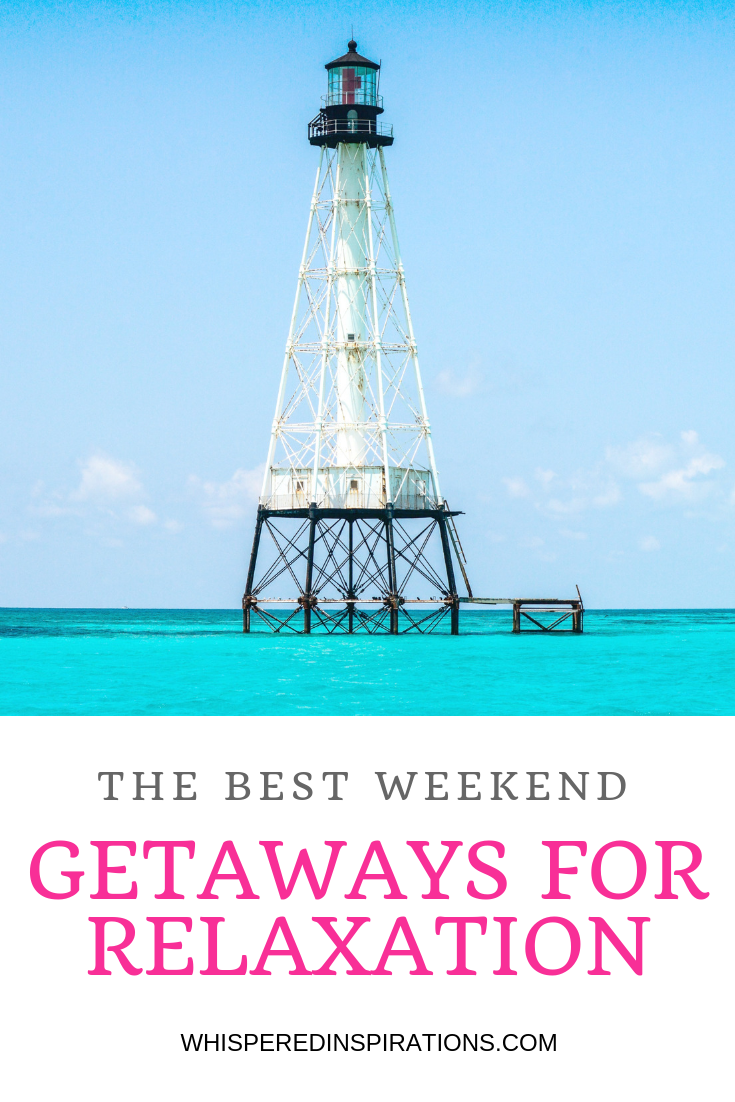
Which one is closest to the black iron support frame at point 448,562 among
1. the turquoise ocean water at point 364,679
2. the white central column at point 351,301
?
the turquoise ocean water at point 364,679

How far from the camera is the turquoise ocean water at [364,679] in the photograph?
31641 millimetres

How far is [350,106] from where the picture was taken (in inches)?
2351

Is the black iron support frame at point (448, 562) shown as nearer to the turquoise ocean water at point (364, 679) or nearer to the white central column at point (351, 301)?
the turquoise ocean water at point (364, 679)

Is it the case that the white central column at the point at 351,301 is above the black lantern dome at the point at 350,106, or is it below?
below

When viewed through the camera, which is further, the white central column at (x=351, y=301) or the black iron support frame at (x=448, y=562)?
the black iron support frame at (x=448, y=562)

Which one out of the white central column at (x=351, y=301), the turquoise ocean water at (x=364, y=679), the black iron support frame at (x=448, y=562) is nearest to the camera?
the turquoise ocean water at (x=364, y=679)

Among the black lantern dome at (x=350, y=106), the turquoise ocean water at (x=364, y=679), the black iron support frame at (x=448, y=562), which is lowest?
the turquoise ocean water at (x=364, y=679)

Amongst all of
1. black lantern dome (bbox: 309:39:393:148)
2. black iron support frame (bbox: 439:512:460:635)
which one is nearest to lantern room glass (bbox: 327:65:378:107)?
black lantern dome (bbox: 309:39:393:148)

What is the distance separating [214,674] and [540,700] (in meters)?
11.8

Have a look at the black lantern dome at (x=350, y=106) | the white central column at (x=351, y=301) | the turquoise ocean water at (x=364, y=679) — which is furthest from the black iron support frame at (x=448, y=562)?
the black lantern dome at (x=350, y=106)

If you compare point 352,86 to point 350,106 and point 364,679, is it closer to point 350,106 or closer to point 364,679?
point 350,106

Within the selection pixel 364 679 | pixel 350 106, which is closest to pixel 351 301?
pixel 350 106

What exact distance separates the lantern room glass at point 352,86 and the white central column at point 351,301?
2.05 metres

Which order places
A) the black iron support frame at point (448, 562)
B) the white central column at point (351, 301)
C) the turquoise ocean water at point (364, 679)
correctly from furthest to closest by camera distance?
1. the black iron support frame at point (448, 562)
2. the white central column at point (351, 301)
3. the turquoise ocean water at point (364, 679)
